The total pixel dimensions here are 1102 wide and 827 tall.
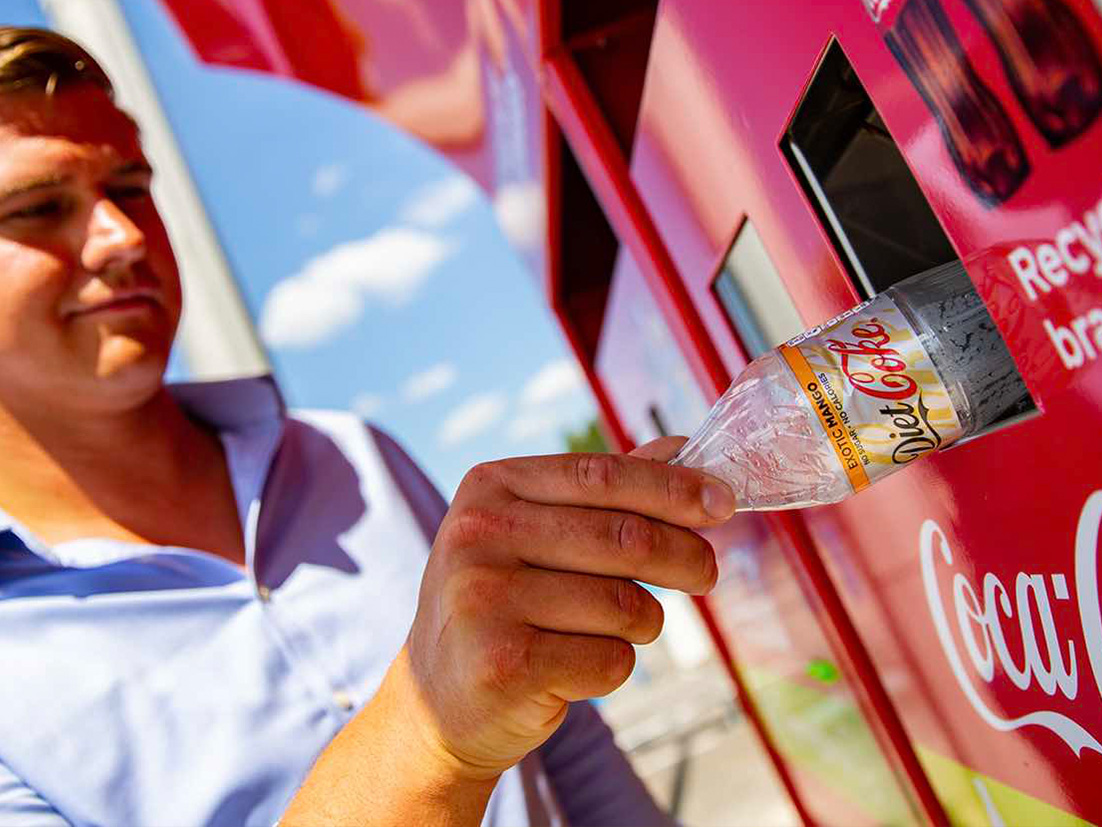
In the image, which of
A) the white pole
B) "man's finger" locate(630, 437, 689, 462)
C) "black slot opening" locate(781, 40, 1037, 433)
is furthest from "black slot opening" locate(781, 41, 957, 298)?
the white pole

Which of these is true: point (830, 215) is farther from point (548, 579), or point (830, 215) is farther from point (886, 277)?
point (548, 579)

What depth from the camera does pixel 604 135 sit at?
1.41 m

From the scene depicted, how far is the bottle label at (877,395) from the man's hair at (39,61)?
4.14 ft

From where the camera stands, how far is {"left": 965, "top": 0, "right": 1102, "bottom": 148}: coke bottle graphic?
51cm

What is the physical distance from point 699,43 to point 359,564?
991mm

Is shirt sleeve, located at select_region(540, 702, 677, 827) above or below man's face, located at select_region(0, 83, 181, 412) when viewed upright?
below

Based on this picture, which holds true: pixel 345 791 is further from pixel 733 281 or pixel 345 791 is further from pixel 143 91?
pixel 143 91

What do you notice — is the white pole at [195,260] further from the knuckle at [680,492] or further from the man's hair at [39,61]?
the knuckle at [680,492]

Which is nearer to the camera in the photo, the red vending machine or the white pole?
the red vending machine

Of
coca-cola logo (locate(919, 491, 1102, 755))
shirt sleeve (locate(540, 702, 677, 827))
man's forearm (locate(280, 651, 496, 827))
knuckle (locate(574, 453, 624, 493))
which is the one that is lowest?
shirt sleeve (locate(540, 702, 677, 827))

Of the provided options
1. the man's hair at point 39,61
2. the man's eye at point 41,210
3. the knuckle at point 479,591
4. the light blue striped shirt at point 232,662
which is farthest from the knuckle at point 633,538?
the man's hair at point 39,61

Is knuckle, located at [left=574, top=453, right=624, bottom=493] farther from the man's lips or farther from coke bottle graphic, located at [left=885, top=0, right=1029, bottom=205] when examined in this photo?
the man's lips

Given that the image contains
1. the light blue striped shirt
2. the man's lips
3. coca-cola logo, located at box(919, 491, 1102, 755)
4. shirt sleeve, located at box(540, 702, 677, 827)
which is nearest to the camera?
coca-cola logo, located at box(919, 491, 1102, 755)

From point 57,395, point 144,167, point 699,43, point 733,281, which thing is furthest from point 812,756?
point 144,167
